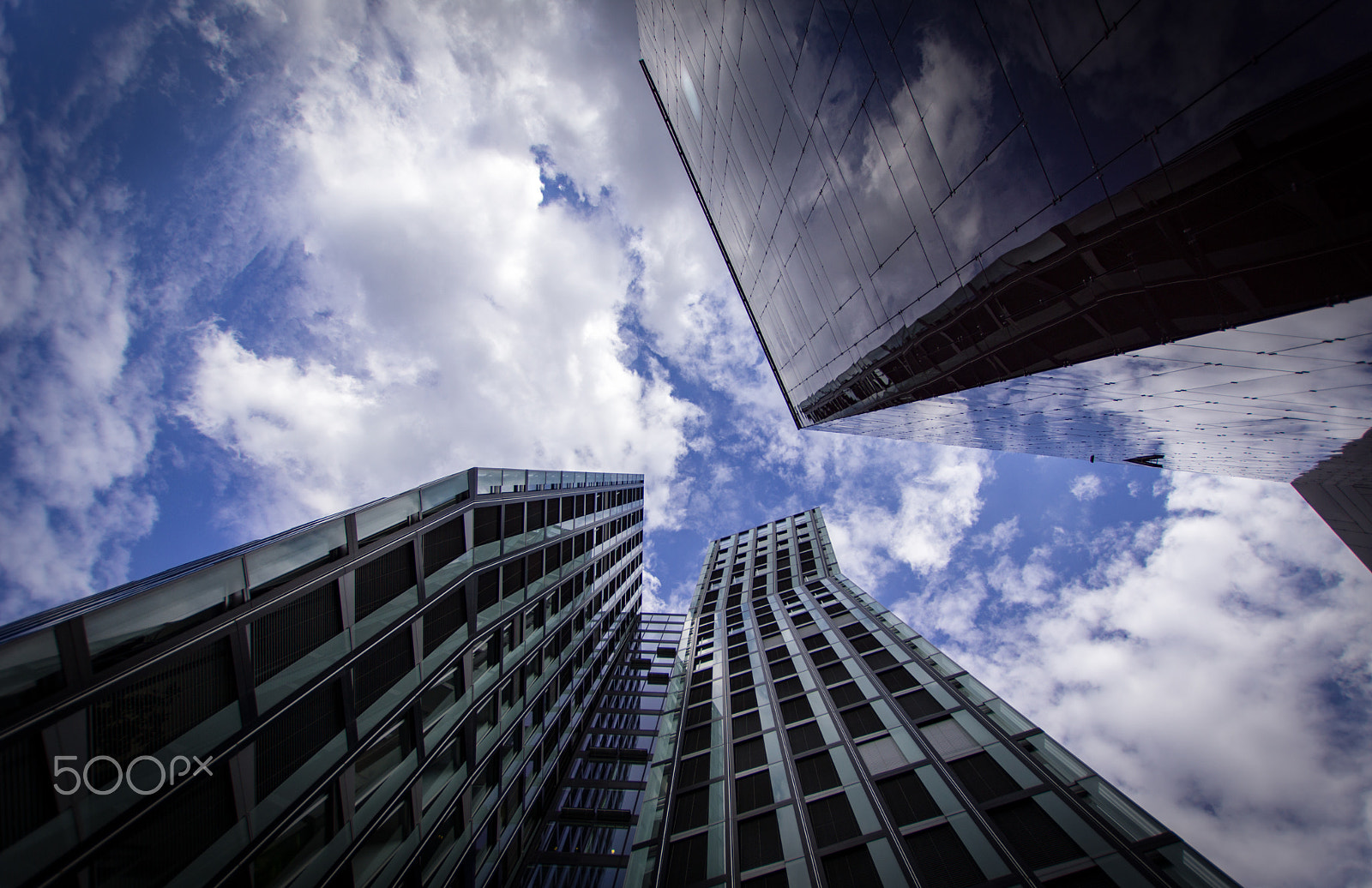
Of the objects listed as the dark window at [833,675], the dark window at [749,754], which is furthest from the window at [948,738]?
the dark window at [749,754]

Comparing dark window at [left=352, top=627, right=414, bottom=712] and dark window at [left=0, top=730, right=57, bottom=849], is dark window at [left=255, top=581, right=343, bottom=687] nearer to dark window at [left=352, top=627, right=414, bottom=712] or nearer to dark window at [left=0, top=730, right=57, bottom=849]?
dark window at [left=352, top=627, right=414, bottom=712]

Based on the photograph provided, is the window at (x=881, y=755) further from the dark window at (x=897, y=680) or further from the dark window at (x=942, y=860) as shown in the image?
the dark window at (x=897, y=680)

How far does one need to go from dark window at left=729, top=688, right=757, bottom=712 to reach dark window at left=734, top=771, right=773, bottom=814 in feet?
19.3

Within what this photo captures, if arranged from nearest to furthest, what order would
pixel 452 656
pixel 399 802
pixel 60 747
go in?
pixel 60 747 < pixel 399 802 < pixel 452 656

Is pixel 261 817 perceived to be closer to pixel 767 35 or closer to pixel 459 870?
pixel 459 870

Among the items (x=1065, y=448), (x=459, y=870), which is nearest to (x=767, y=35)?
(x=1065, y=448)

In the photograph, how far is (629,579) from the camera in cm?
4984

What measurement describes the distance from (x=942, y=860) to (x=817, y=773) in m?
5.72

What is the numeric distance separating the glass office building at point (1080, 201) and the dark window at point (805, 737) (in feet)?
52.3

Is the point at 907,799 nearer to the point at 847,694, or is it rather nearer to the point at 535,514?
the point at 847,694

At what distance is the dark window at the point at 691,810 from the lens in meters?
18.1

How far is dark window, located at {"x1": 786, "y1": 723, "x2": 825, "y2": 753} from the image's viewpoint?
2089 centimetres

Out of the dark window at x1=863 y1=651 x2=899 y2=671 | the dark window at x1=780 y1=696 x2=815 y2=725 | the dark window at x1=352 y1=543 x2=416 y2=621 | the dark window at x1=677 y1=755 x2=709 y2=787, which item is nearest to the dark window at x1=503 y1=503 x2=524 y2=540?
the dark window at x1=352 y1=543 x2=416 y2=621

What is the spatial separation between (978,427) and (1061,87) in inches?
777
